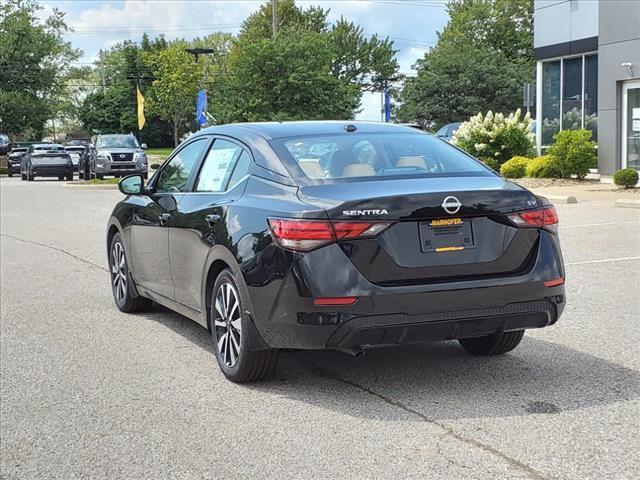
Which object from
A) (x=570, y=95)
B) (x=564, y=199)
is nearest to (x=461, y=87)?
(x=570, y=95)

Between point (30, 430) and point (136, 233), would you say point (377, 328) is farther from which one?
point (136, 233)

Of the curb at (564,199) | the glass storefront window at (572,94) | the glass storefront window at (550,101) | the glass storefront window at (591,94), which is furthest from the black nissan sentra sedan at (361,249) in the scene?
the glass storefront window at (550,101)

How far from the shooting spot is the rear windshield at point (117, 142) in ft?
115

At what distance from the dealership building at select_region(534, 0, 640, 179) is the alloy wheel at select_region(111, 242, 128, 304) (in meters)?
18.1

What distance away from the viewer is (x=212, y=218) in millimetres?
5910

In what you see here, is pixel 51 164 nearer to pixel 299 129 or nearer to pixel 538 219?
pixel 299 129

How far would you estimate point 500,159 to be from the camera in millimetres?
26156

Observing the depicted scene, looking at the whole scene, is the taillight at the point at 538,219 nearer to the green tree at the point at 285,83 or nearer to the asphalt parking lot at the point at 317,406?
the asphalt parking lot at the point at 317,406

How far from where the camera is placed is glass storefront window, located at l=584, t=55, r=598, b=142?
26281mm

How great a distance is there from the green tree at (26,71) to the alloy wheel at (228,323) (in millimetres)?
66845

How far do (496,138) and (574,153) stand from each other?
2.83 meters

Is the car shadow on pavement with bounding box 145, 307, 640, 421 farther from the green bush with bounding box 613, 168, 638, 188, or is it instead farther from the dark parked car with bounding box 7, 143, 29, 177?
the dark parked car with bounding box 7, 143, 29, 177

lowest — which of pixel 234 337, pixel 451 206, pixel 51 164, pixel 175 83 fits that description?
pixel 234 337

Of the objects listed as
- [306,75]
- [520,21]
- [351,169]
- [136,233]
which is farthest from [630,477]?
[520,21]
